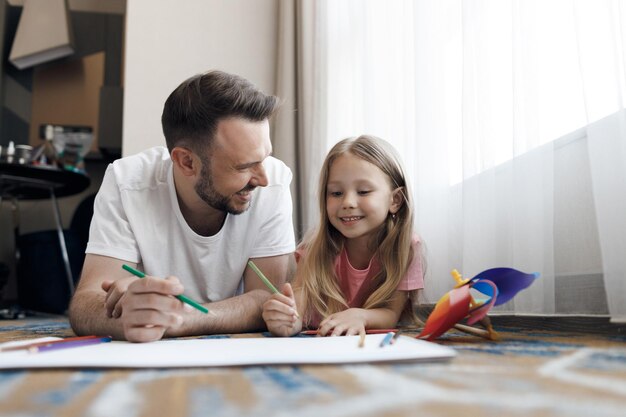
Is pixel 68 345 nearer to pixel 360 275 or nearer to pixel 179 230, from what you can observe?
pixel 179 230

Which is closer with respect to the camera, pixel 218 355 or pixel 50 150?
pixel 218 355

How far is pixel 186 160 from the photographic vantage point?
1268mm

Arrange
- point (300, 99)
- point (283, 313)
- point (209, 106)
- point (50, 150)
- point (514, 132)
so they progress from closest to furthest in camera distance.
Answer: point (283, 313) < point (514, 132) < point (209, 106) < point (300, 99) < point (50, 150)

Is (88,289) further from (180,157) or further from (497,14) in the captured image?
(497,14)

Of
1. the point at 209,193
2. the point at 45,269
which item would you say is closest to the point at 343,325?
the point at 209,193

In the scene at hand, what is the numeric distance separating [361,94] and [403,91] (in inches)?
11.5

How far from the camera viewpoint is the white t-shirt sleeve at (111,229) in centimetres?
116

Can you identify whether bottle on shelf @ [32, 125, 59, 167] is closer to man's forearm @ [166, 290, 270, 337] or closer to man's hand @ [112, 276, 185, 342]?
man's forearm @ [166, 290, 270, 337]

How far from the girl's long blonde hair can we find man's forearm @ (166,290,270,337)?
0.17 m

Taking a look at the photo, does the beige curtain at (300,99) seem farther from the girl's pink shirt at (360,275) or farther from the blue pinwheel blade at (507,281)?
the blue pinwheel blade at (507,281)

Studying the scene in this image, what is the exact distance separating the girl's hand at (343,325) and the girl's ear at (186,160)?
453mm

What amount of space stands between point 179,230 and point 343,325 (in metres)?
0.47

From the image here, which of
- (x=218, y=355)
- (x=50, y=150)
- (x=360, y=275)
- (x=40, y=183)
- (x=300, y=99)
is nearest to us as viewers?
(x=218, y=355)

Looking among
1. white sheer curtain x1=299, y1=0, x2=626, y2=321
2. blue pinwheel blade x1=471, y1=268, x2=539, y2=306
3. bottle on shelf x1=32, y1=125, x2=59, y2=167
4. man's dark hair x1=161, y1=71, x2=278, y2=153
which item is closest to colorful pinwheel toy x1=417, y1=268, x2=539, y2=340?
blue pinwheel blade x1=471, y1=268, x2=539, y2=306
